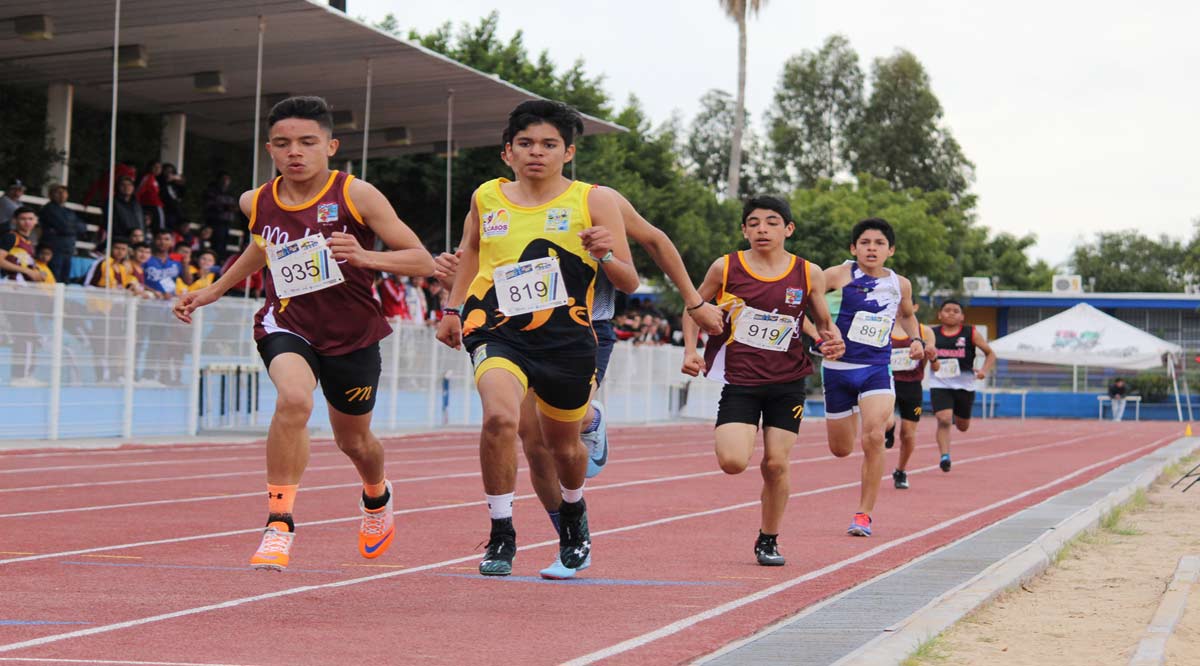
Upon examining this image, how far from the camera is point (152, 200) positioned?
25750 millimetres

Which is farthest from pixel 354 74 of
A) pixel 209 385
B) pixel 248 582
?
pixel 248 582

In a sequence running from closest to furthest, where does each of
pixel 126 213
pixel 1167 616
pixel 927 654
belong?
pixel 927 654, pixel 1167 616, pixel 126 213

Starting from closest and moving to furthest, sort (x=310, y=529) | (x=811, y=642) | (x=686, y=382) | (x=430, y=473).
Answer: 1. (x=811, y=642)
2. (x=310, y=529)
3. (x=430, y=473)
4. (x=686, y=382)

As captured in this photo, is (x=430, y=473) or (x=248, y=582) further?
(x=430, y=473)

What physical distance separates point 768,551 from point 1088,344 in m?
41.0

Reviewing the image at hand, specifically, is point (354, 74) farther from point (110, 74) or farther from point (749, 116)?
point (749, 116)

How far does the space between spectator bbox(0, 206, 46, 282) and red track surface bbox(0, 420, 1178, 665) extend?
8.01 ft

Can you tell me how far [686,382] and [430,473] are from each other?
2259 cm

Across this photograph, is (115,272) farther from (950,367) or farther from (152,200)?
(950,367)

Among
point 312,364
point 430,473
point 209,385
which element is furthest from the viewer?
point 209,385

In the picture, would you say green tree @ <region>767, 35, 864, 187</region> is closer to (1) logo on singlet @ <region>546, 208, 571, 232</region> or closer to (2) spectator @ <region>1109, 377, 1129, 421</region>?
(2) spectator @ <region>1109, 377, 1129, 421</region>

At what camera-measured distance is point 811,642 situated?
6223 mm

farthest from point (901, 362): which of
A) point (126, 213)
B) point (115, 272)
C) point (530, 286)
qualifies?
point (126, 213)

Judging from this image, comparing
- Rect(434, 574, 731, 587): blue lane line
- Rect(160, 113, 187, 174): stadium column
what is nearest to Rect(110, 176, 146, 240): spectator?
Rect(160, 113, 187, 174): stadium column
